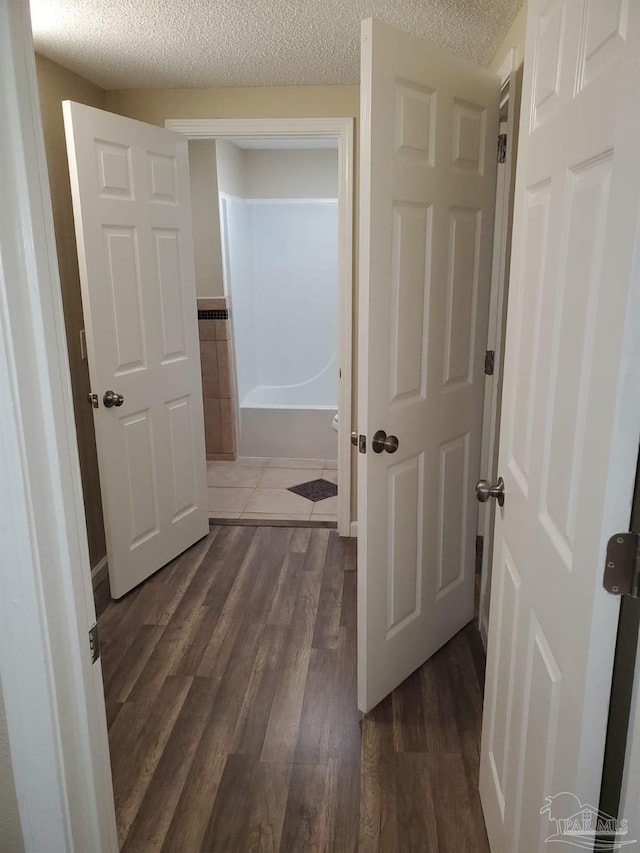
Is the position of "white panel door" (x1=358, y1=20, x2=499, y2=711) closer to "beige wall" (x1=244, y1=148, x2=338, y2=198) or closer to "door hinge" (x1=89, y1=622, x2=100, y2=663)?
"door hinge" (x1=89, y1=622, x2=100, y2=663)

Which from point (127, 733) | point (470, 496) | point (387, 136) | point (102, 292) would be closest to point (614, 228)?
point (387, 136)

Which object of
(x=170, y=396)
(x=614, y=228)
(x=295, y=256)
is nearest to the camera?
(x=614, y=228)

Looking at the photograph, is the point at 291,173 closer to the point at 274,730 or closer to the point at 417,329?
the point at 417,329

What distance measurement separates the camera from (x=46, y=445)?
0.80 metres

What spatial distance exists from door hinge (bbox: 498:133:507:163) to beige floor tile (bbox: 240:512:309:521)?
7.21 ft

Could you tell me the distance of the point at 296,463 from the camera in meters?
4.64

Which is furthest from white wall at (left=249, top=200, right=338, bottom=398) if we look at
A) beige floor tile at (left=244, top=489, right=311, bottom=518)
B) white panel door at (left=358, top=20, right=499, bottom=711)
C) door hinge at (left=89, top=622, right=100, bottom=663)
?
door hinge at (left=89, top=622, right=100, bottom=663)

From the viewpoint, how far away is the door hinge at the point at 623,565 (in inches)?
31.8

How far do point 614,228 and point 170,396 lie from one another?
245cm

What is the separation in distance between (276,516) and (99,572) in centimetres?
108

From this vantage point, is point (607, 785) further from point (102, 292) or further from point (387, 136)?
point (102, 292)

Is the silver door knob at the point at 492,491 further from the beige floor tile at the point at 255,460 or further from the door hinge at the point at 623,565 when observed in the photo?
the beige floor tile at the point at 255,460

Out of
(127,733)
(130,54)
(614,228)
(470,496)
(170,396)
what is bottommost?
(127,733)

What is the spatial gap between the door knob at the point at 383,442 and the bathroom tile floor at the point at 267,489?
5.92 ft
